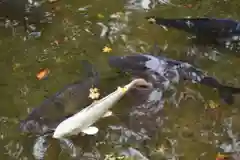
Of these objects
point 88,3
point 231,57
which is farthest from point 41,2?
point 231,57

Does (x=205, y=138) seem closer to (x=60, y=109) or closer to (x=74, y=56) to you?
(x=60, y=109)

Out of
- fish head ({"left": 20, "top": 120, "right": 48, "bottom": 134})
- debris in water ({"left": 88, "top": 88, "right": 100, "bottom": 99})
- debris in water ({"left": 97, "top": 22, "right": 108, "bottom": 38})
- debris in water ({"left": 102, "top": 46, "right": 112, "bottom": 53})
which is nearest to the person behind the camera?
fish head ({"left": 20, "top": 120, "right": 48, "bottom": 134})

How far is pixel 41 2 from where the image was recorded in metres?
5.33

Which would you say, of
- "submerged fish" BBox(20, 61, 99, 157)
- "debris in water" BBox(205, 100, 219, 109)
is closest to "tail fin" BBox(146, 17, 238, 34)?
"debris in water" BBox(205, 100, 219, 109)

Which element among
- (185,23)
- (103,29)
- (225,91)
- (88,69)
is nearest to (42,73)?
(88,69)

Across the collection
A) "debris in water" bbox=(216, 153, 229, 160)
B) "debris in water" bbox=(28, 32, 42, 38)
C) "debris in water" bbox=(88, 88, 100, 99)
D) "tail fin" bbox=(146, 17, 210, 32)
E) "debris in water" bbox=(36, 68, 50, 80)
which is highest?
"tail fin" bbox=(146, 17, 210, 32)

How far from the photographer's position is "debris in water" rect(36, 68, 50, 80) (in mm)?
4184

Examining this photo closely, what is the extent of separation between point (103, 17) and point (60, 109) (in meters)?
1.74

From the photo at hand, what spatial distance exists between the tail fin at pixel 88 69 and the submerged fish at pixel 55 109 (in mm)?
181

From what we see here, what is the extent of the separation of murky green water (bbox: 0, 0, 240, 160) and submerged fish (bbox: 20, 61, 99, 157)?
0.33 ft

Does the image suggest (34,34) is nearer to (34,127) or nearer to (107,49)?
(107,49)

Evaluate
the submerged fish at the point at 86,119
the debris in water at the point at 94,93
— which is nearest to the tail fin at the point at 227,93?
the submerged fish at the point at 86,119

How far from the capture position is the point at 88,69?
4.20m

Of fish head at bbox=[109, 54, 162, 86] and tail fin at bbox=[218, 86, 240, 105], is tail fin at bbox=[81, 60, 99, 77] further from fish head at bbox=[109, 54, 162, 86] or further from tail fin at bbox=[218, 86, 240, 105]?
tail fin at bbox=[218, 86, 240, 105]
